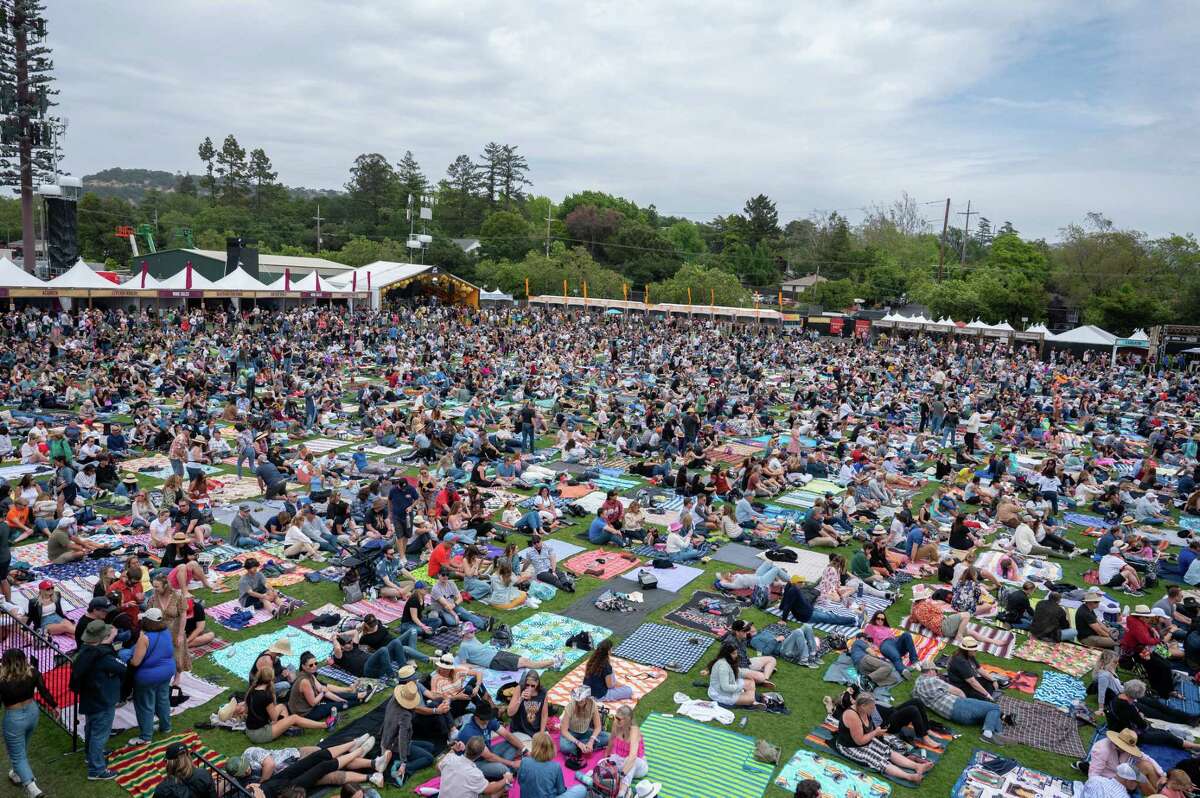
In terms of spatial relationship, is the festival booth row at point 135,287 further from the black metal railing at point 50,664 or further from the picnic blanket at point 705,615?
the picnic blanket at point 705,615

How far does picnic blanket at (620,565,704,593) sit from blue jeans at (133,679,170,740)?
18.9 feet

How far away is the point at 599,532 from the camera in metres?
12.0

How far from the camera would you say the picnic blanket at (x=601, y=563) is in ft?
35.7

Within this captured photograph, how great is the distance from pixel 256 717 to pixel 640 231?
2914 inches

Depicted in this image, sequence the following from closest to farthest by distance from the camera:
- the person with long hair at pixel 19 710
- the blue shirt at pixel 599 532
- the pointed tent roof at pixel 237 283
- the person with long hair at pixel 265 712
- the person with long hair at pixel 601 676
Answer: the person with long hair at pixel 19 710, the person with long hair at pixel 265 712, the person with long hair at pixel 601 676, the blue shirt at pixel 599 532, the pointed tent roof at pixel 237 283

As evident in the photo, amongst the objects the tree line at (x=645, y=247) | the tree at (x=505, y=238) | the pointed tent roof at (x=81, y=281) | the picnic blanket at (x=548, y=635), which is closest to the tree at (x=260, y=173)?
the tree line at (x=645, y=247)

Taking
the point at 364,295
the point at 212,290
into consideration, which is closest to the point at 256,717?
the point at 212,290

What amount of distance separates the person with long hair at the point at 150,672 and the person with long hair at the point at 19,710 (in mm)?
721

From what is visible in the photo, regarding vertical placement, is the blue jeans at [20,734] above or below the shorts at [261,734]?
above

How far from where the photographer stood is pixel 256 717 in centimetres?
663

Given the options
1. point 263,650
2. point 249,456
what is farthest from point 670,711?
point 249,456

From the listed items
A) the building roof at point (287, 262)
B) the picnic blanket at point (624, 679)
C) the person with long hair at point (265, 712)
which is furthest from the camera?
the building roof at point (287, 262)

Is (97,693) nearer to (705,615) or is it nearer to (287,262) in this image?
(705,615)

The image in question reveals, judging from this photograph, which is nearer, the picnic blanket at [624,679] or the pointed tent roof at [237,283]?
the picnic blanket at [624,679]
